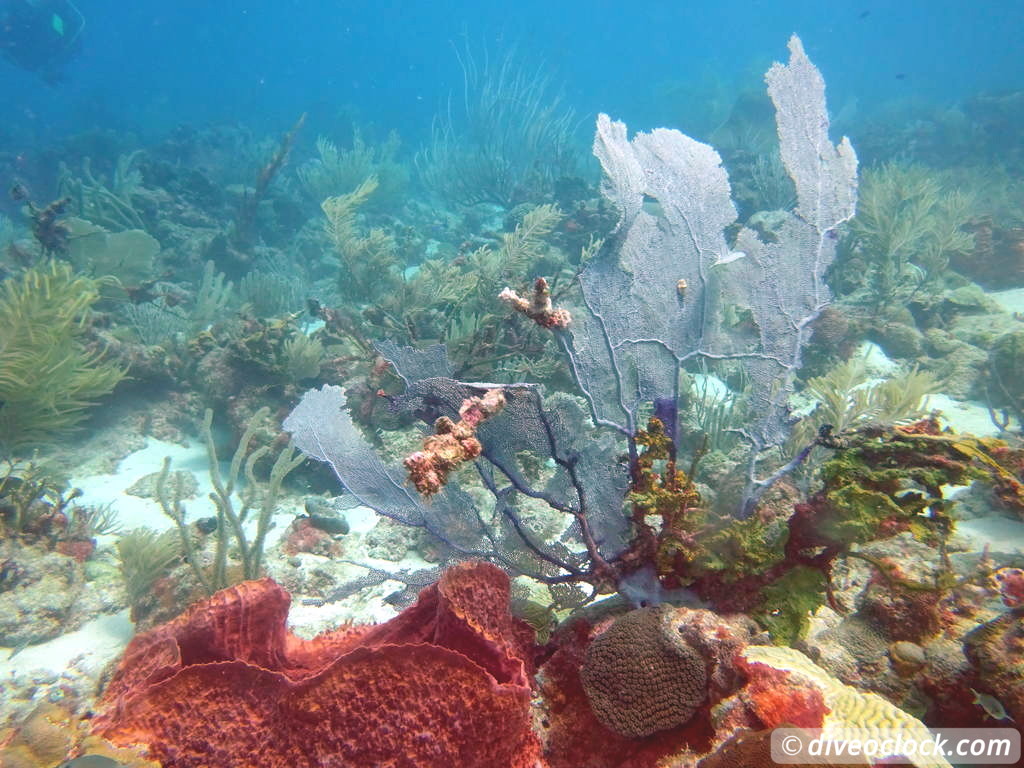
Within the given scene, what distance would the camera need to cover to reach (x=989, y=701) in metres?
1.90

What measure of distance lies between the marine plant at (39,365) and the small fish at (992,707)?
699cm

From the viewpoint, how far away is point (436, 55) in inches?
3548

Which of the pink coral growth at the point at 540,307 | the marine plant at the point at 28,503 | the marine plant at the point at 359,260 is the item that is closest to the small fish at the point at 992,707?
the pink coral growth at the point at 540,307

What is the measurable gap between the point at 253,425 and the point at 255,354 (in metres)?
2.50

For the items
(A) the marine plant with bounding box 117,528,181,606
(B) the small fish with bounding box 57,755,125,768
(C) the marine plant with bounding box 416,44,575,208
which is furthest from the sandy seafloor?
(C) the marine plant with bounding box 416,44,575,208

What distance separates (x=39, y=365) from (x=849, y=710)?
21.5 ft

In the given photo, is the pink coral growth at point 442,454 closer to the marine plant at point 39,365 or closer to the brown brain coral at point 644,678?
the brown brain coral at point 644,678

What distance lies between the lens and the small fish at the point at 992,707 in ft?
6.13

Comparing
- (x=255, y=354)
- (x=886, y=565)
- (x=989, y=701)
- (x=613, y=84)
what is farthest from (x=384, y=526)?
(x=613, y=84)

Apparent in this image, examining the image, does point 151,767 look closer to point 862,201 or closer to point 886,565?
point 886,565

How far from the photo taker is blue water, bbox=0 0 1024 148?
3544cm

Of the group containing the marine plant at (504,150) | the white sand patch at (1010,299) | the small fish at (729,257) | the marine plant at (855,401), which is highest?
the marine plant at (504,150)

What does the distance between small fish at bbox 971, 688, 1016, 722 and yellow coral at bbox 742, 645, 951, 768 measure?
49 cm

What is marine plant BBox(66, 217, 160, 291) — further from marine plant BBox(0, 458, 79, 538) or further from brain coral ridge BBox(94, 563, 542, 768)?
brain coral ridge BBox(94, 563, 542, 768)
